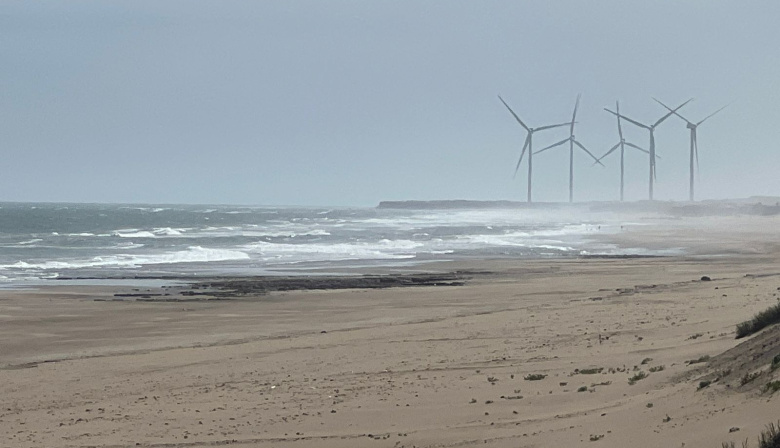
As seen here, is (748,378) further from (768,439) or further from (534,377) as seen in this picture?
(534,377)

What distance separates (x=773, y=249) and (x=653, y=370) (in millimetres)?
41641

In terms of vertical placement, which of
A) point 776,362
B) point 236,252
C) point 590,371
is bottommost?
point 236,252

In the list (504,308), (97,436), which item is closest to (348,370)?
(97,436)

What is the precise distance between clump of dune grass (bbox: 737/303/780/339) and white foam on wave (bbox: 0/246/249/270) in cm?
3497

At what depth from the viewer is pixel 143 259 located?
4928cm

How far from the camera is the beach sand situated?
9961mm

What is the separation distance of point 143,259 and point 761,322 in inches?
1603

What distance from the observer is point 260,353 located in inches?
666

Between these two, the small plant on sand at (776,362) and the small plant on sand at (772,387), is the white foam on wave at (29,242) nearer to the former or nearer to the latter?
the small plant on sand at (776,362)

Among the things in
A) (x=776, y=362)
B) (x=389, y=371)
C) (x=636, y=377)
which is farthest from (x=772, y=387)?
(x=389, y=371)

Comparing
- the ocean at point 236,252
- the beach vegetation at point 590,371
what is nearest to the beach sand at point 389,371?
the beach vegetation at point 590,371

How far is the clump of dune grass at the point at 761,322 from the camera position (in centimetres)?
1228

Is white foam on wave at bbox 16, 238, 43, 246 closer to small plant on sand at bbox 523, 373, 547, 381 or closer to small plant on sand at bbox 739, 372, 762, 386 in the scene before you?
small plant on sand at bbox 523, 373, 547, 381

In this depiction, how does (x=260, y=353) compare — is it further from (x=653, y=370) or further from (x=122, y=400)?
(x=653, y=370)
